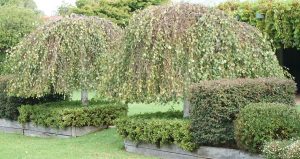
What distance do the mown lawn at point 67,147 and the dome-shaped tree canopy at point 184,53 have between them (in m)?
1.22

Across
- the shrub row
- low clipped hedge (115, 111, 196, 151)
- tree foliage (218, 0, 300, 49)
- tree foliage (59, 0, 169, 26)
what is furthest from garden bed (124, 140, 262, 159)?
tree foliage (59, 0, 169, 26)

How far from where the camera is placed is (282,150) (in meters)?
8.10

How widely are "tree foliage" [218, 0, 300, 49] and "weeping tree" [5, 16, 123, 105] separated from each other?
570 centimetres

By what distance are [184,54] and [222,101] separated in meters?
1.64

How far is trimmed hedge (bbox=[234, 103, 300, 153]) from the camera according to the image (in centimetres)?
858

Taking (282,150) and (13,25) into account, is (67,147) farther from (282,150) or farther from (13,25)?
(13,25)

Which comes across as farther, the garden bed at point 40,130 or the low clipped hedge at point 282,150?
the garden bed at point 40,130

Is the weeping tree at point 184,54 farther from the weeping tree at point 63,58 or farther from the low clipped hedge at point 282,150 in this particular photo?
the weeping tree at point 63,58

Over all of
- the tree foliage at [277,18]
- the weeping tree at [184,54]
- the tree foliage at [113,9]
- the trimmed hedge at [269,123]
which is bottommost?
the trimmed hedge at [269,123]

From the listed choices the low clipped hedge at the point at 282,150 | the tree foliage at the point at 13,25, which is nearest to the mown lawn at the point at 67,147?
the low clipped hedge at the point at 282,150

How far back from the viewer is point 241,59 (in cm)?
1072

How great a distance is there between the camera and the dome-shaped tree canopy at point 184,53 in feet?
34.8

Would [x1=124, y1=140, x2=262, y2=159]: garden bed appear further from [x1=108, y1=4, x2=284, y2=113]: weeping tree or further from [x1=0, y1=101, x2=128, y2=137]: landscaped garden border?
[x1=0, y1=101, x2=128, y2=137]: landscaped garden border

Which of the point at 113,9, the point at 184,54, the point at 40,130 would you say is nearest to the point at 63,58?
the point at 40,130
